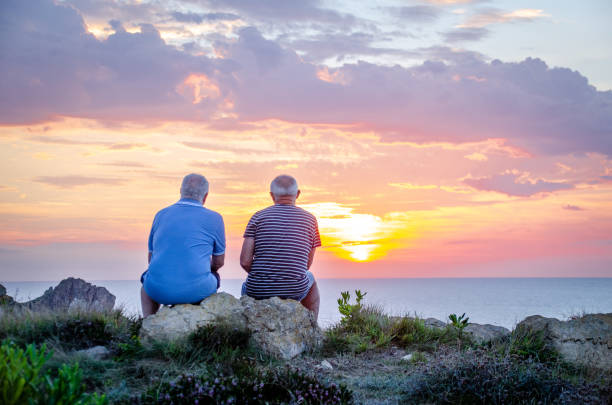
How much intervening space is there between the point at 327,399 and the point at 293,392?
1.12ft

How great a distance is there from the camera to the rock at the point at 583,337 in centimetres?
782

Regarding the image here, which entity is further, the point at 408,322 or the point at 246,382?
the point at 408,322

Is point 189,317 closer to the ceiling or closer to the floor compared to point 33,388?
closer to the ceiling

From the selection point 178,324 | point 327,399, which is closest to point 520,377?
point 327,399

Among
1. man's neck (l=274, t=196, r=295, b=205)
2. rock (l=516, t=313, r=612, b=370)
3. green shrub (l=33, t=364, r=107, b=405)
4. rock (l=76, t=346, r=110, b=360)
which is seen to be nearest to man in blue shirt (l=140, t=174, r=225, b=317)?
man's neck (l=274, t=196, r=295, b=205)

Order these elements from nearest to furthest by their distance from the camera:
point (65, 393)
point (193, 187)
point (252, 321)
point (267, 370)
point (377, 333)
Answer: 1. point (65, 393)
2. point (267, 370)
3. point (252, 321)
4. point (193, 187)
5. point (377, 333)

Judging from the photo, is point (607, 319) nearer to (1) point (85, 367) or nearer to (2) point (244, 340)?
(2) point (244, 340)

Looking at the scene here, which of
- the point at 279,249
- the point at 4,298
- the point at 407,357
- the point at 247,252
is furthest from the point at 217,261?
the point at 4,298

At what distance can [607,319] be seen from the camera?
8.44m

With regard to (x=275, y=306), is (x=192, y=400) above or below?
below

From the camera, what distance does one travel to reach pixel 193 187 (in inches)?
299

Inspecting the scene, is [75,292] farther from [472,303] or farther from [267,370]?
[472,303]

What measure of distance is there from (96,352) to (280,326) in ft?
7.64

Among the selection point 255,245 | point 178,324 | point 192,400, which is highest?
point 255,245
